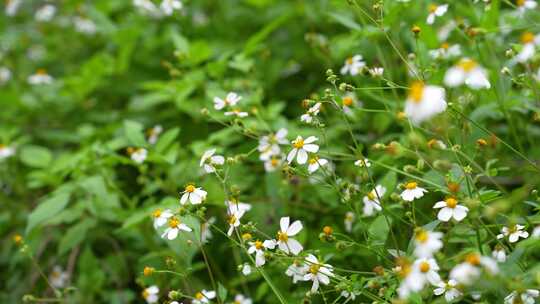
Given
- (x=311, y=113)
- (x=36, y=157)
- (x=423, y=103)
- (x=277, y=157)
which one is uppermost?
(x=423, y=103)

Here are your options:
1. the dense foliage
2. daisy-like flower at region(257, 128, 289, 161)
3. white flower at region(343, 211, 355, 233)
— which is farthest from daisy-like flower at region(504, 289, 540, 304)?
daisy-like flower at region(257, 128, 289, 161)

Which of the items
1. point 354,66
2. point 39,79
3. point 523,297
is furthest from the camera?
point 39,79

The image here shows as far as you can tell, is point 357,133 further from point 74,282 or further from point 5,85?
point 5,85

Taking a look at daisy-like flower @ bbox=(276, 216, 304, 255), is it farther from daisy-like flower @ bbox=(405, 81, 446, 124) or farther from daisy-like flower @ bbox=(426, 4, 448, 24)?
daisy-like flower @ bbox=(426, 4, 448, 24)

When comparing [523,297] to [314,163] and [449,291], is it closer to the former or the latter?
[449,291]

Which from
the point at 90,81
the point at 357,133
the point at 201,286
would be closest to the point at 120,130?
the point at 90,81

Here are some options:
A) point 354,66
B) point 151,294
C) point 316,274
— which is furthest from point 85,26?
point 316,274

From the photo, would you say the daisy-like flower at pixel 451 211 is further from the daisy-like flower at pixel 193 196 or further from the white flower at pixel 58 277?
the white flower at pixel 58 277

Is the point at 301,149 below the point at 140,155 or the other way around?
the other way around
